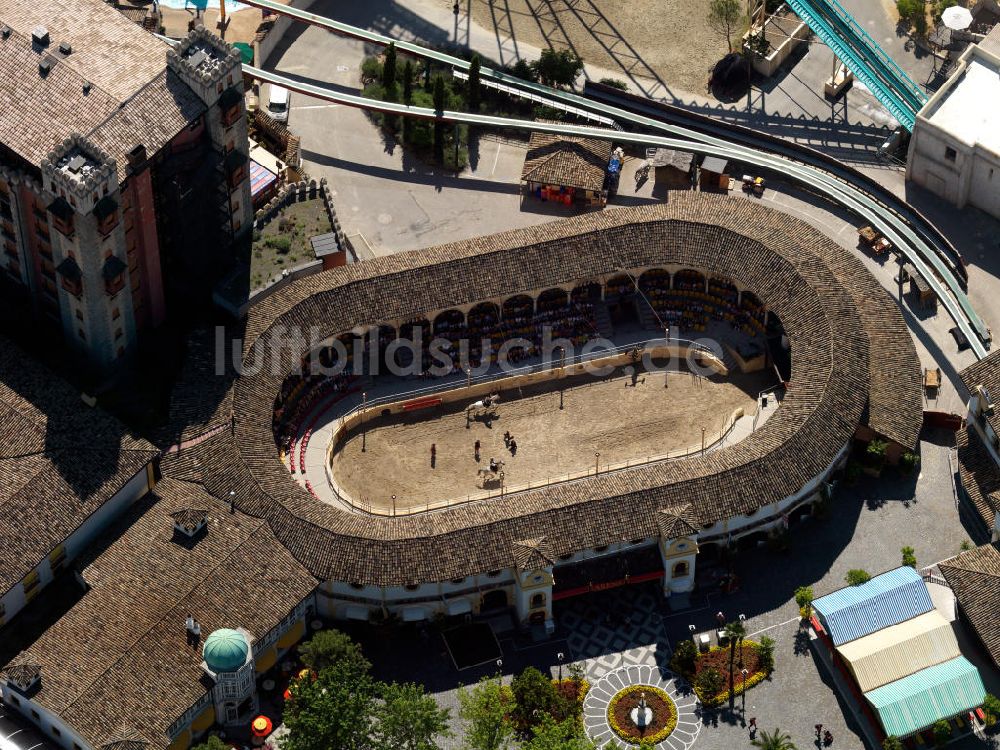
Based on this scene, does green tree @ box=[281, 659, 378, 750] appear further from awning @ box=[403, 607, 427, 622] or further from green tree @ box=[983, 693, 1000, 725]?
green tree @ box=[983, 693, 1000, 725]

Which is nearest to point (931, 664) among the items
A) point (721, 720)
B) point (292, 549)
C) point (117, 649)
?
point (721, 720)

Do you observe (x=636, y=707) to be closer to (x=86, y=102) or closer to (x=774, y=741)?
(x=774, y=741)

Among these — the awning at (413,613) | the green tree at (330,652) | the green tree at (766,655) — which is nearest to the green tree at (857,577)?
the green tree at (766,655)

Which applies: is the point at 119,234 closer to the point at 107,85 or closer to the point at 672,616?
the point at 107,85

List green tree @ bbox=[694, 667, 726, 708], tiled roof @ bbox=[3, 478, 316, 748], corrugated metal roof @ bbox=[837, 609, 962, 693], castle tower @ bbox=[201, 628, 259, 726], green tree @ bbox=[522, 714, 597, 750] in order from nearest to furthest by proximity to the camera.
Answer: green tree @ bbox=[522, 714, 597, 750], tiled roof @ bbox=[3, 478, 316, 748], castle tower @ bbox=[201, 628, 259, 726], corrugated metal roof @ bbox=[837, 609, 962, 693], green tree @ bbox=[694, 667, 726, 708]

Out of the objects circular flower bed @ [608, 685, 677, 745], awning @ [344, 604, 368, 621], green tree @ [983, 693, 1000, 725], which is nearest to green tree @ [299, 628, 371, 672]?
awning @ [344, 604, 368, 621]

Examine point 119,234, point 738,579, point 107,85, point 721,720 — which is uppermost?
point 107,85

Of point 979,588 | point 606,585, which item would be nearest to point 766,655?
point 606,585
